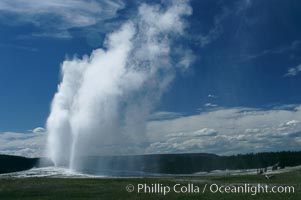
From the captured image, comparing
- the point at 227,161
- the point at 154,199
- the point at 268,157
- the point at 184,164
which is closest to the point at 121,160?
the point at 184,164

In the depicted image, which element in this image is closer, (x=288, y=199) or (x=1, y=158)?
(x=288, y=199)

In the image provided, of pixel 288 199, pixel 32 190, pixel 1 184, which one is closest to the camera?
pixel 288 199

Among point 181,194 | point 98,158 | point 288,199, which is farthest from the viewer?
point 98,158

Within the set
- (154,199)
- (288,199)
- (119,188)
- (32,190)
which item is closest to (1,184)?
(32,190)

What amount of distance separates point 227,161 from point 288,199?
160 metres

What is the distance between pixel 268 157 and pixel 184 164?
36602 millimetres

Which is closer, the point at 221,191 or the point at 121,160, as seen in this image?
the point at 221,191

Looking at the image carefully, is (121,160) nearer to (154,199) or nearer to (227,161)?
(227,161)

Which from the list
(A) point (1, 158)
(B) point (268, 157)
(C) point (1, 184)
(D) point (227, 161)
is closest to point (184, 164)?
(D) point (227, 161)

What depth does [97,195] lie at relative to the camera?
3997cm

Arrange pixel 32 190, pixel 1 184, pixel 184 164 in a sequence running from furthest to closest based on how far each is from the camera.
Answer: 1. pixel 184 164
2. pixel 1 184
3. pixel 32 190

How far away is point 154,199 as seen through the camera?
36.1 meters

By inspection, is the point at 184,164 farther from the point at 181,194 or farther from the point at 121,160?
the point at 181,194

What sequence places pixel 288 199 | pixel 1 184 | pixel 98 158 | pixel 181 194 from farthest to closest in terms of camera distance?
pixel 98 158 < pixel 1 184 < pixel 181 194 < pixel 288 199
